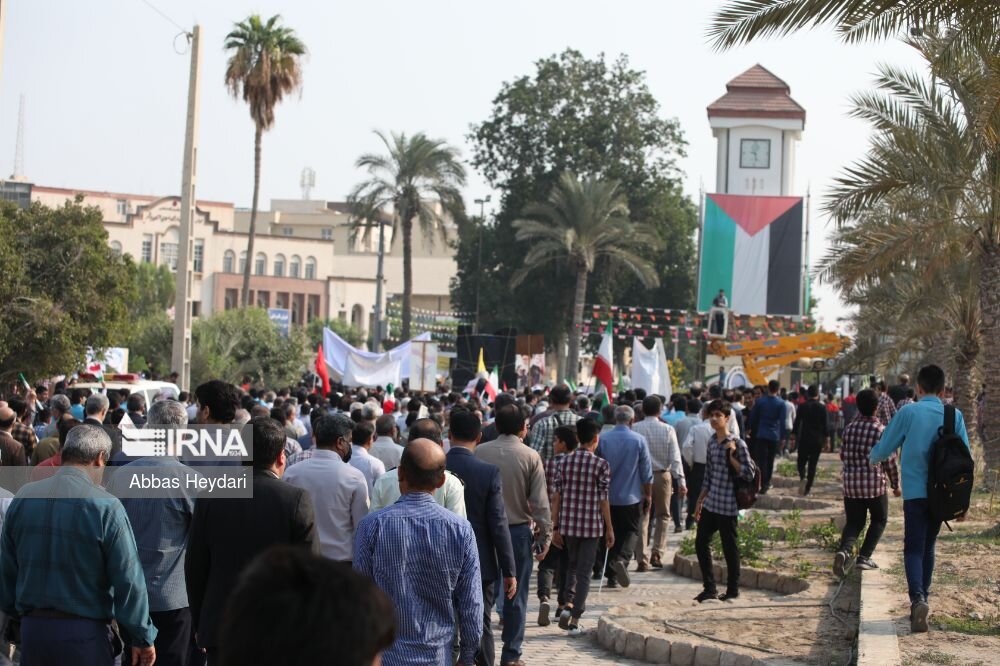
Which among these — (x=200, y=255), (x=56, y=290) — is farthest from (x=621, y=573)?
(x=200, y=255)

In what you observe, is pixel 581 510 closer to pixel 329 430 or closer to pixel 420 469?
pixel 329 430

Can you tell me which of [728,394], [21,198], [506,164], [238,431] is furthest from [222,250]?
[238,431]

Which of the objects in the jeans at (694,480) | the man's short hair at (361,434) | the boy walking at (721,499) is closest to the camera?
the man's short hair at (361,434)

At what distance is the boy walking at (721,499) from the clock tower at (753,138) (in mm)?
79727

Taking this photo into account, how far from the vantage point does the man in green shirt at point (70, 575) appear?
18.2 feet

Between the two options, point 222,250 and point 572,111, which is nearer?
point 572,111

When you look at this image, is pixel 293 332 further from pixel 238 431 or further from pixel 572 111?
pixel 238 431

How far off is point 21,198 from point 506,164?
4919 cm

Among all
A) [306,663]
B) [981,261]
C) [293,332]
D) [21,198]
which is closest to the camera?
[306,663]

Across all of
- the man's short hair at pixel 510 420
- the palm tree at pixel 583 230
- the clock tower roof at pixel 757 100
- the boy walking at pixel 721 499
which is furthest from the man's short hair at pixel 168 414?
the clock tower roof at pixel 757 100

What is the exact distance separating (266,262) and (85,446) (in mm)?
92932

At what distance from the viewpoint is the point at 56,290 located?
107ft

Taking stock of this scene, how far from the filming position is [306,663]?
2137 mm

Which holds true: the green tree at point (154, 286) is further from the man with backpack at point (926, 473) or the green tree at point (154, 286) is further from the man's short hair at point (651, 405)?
the man with backpack at point (926, 473)
